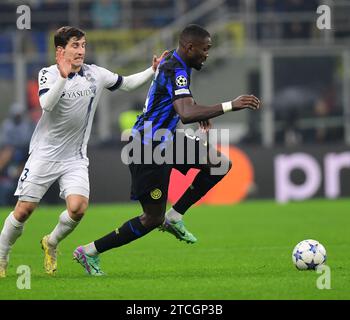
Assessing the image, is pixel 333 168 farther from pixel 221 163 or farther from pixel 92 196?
pixel 221 163

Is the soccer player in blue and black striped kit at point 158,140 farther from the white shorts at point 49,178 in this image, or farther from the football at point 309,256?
the football at point 309,256

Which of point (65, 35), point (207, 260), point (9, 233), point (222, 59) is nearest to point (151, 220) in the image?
point (9, 233)

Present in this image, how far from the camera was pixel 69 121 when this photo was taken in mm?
8992

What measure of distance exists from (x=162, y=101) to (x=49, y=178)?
4.20 ft

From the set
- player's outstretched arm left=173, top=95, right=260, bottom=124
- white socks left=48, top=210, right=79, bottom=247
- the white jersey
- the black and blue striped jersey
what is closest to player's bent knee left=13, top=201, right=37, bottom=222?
white socks left=48, top=210, right=79, bottom=247

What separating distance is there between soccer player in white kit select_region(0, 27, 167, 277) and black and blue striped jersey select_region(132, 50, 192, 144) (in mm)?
510

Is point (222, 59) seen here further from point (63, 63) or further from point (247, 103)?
point (247, 103)

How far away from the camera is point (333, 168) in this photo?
2012cm

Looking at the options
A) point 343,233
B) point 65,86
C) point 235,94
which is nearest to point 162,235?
point 343,233

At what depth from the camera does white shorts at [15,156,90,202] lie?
8914 millimetres

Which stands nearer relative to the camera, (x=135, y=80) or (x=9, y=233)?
(x=9, y=233)

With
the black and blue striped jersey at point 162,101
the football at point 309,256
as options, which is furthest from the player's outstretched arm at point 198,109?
the football at point 309,256

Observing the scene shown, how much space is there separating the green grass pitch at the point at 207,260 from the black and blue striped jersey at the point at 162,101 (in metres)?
1.37

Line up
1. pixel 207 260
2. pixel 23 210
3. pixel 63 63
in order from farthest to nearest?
pixel 207 260
pixel 23 210
pixel 63 63
